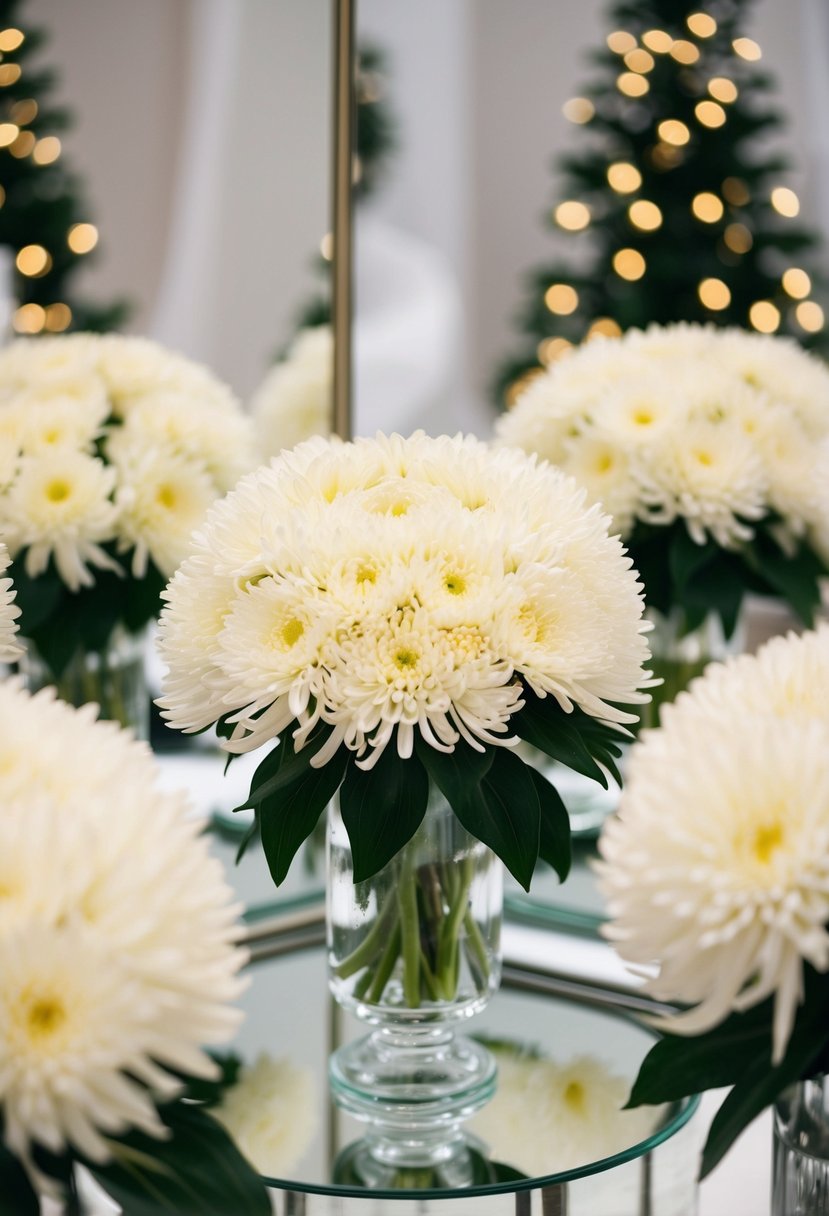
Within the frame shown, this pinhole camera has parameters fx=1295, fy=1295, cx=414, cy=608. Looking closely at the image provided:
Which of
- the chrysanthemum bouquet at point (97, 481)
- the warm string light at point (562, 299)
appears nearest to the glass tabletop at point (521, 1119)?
the chrysanthemum bouquet at point (97, 481)

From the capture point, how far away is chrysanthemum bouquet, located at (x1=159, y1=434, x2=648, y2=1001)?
1.61ft

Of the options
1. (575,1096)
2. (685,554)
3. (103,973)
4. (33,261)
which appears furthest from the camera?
(33,261)

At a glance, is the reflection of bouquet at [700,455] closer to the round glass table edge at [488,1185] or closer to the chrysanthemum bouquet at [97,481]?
the chrysanthemum bouquet at [97,481]

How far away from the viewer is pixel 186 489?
0.81 metres

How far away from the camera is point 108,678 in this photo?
2.83 ft

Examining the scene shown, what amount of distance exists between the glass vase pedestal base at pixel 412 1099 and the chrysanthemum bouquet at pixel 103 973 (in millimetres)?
220

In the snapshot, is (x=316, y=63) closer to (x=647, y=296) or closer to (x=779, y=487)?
(x=779, y=487)

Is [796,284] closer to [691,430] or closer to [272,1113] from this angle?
[691,430]

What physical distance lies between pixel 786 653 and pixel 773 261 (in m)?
1.62

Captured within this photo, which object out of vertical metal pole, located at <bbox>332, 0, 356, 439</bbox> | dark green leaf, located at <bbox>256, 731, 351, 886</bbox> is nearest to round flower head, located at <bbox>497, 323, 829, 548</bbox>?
vertical metal pole, located at <bbox>332, 0, 356, 439</bbox>

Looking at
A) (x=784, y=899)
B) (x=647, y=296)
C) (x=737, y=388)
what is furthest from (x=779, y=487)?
(x=647, y=296)

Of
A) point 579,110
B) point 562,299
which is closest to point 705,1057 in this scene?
point 562,299

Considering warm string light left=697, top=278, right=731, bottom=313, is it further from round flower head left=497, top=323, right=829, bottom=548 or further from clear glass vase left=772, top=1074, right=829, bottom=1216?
clear glass vase left=772, top=1074, right=829, bottom=1216

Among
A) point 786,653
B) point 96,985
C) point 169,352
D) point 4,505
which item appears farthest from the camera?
point 169,352
